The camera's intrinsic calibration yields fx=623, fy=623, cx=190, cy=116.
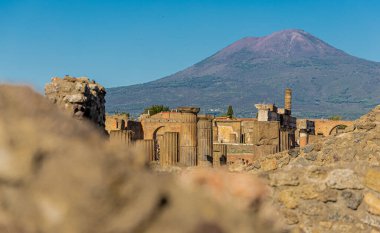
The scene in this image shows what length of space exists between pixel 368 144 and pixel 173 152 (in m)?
10.4

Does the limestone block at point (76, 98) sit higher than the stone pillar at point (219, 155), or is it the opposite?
the limestone block at point (76, 98)

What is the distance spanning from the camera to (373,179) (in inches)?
215

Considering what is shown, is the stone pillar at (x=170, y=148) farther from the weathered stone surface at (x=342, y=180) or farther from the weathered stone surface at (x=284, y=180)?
the weathered stone surface at (x=342, y=180)

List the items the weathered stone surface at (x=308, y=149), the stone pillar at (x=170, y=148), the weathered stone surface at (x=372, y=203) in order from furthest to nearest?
the stone pillar at (x=170, y=148) → the weathered stone surface at (x=308, y=149) → the weathered stone surface at (x=372, y=203)

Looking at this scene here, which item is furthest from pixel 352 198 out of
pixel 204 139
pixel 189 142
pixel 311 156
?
pixel 204 139

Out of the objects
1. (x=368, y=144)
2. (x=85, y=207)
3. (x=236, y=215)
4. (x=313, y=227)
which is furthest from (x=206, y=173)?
(x=368, y=144)

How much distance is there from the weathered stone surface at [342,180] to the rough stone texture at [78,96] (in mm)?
2396

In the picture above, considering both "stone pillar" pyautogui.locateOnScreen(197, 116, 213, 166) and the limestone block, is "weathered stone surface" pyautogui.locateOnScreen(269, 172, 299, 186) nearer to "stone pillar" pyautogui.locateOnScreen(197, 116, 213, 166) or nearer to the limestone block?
the limestone block

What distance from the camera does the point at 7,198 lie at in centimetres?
176

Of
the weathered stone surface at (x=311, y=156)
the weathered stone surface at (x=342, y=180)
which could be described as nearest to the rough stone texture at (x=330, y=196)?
the weathered stone surface at (x=342, y=180)

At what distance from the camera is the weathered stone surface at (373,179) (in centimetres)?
543

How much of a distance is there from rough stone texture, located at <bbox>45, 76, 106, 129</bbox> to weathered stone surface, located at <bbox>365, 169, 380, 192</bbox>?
271 cm

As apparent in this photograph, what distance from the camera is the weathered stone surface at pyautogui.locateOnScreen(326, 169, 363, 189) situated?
548cm

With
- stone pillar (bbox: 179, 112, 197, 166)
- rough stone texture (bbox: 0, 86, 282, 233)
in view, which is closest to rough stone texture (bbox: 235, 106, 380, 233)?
rough stone texture (bbox: 0, 86, 282, 233)
